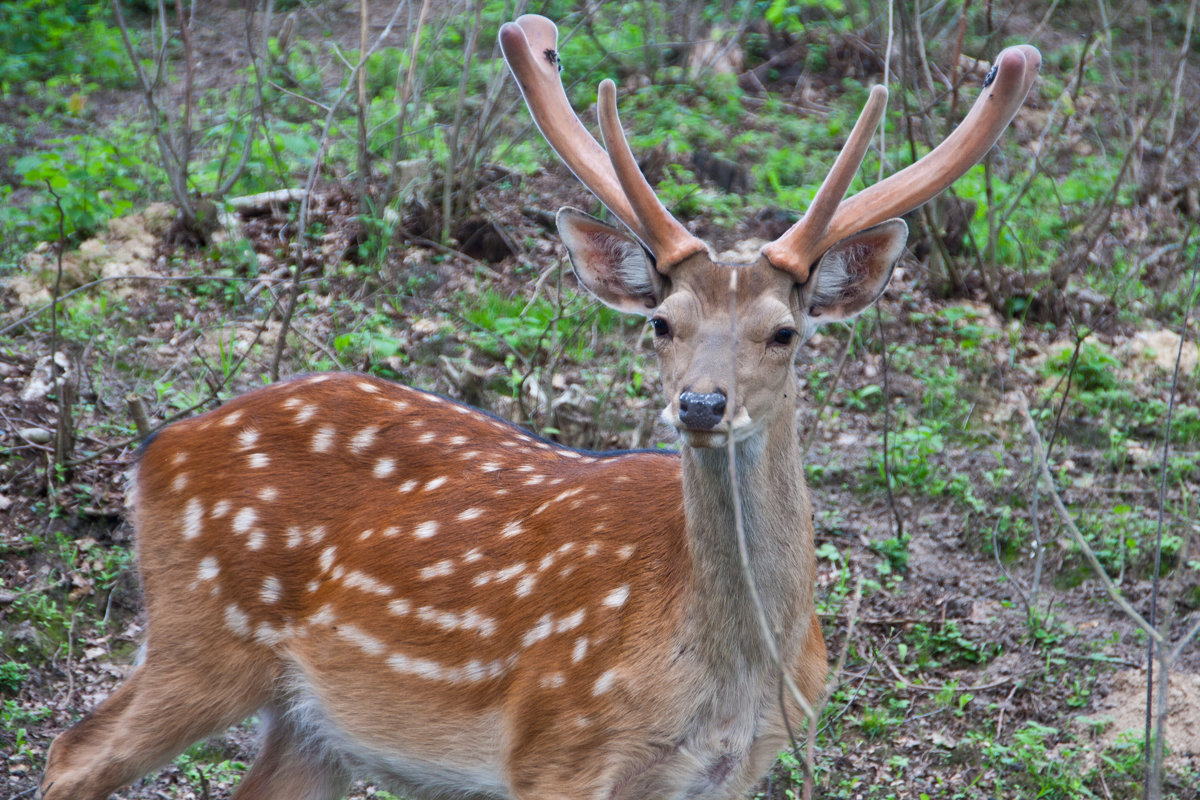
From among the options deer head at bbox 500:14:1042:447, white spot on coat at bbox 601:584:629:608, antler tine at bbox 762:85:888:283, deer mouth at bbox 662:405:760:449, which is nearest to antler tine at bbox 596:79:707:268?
deer head at bbox 500:14:1042:447

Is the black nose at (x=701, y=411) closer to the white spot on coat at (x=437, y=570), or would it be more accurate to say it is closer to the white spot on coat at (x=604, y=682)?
the white spot on coat at (x=604, y=682)

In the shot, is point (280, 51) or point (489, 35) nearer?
point (280, 51)

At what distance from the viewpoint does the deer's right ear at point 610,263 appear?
3.50 meters

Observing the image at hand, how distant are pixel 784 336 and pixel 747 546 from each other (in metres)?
0.53

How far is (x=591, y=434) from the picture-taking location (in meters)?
5.95

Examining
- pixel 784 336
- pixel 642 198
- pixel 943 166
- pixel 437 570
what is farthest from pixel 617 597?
pixel 943 166

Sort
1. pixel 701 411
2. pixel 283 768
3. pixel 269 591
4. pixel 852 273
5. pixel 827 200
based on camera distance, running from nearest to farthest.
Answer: pixel 701 411 → pixel 827 200 → pixel 852 273 → pixel 269 591 → pixel 283 768

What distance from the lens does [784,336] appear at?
10.6 feet

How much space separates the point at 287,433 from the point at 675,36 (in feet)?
23.9

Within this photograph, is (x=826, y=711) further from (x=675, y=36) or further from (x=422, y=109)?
(x=675, y=36)

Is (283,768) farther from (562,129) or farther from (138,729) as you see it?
(562,129)

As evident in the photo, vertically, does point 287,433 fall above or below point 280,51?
below

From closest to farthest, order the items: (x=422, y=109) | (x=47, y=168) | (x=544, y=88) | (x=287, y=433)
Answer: (x=544, y=88), (x=287, y=433), (x=47, y=168), (x=422, y=109)

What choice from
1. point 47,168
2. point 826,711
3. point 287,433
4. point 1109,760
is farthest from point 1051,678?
point 47,168
